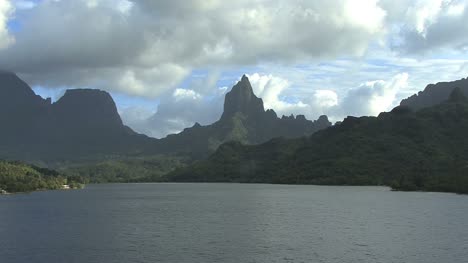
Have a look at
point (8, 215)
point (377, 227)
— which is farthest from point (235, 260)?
point (8, 215)

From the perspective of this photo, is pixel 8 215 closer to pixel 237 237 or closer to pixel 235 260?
pixel 237 237

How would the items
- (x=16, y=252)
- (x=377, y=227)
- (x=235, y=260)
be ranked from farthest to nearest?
1. (x=377, y=227)
2. (x=16, y=252)
3. (x=235, y=260)

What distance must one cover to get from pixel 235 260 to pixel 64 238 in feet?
182

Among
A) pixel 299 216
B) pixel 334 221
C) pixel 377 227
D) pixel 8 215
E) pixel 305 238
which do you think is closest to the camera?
pixel 305 238

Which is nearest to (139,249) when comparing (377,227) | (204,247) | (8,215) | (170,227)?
(204,247)

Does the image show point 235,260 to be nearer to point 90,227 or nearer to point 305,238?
point 305,238

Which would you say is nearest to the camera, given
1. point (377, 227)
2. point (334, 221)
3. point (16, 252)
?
point (16, 252)

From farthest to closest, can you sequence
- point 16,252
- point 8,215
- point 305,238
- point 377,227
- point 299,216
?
1. point 8,215
2. point 299,216
3. point 377,227
4. point 305,238
5. point 16,252

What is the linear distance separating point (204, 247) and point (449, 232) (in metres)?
67.1

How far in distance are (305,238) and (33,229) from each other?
82.2 m

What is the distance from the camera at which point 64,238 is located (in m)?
134

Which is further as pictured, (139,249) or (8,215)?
(8,215)

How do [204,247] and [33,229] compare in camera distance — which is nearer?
[204,247]

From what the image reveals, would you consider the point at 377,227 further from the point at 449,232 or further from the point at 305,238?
the point at 305,238
